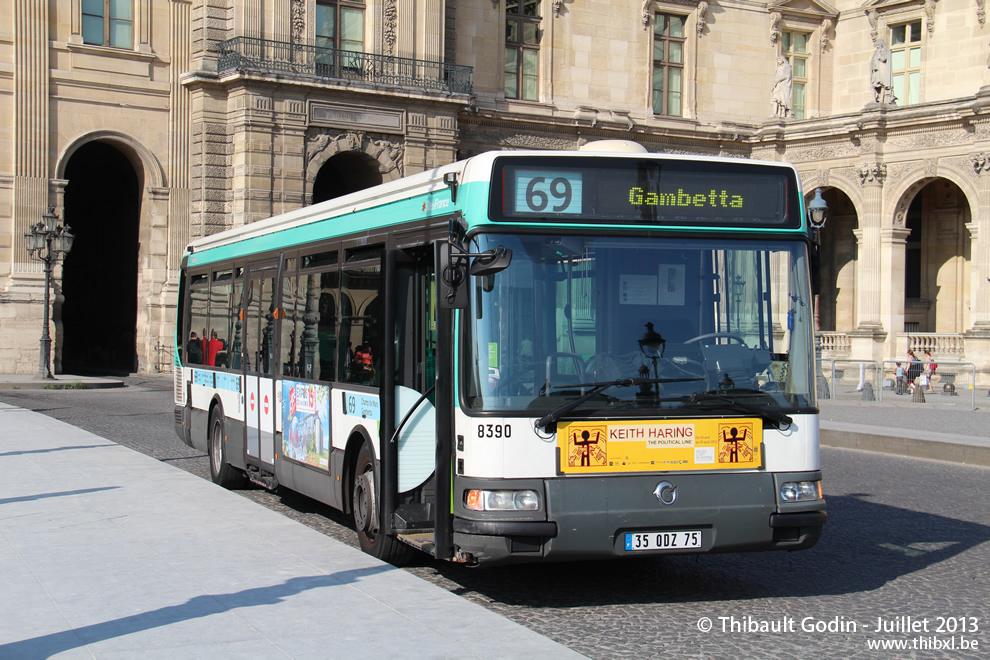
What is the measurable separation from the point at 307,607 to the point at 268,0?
2808cm

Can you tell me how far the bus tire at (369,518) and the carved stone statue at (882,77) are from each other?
31.0 meters

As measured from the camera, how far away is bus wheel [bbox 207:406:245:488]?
475 inches

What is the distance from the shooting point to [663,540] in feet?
22.3

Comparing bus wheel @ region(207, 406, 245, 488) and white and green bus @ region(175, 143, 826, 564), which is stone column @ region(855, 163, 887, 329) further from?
white and green bus @ region(175, 143, 826, 564)

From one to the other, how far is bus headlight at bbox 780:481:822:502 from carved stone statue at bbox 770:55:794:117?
34363mm

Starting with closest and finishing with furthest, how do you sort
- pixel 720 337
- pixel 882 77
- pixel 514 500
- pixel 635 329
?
1. pixel 514 500
2. pixel 635 329
3. pixel 720 337
4. pixel 882 77

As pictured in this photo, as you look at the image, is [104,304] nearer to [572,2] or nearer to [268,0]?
[268,0]

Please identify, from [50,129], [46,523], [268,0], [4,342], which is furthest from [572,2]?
[46,523]

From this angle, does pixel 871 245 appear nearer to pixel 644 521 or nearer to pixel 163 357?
pixel 163 357

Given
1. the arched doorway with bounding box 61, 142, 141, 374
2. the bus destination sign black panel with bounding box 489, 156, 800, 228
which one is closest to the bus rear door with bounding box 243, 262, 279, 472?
the bus destination sign black panel with bounding box 489, 156, 800, 228

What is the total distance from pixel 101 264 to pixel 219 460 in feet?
94.4

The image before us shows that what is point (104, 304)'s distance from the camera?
126 feet

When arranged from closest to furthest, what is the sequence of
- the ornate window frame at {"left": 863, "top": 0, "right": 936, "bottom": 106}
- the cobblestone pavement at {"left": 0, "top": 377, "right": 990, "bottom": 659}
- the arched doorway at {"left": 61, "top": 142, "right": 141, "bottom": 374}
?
1. the cobblestone pavement at {"left": 0, "top": 377, "right": 990, "bottom": 659}
2. the arched doorway at {"left": 61, "top": 142, "right": 141, "bottom": 374}
3. the ornate window frame at {"left": 863, "top": 0, "right": 936, "bottom": 106}

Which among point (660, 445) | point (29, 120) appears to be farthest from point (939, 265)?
point (660, 445)
